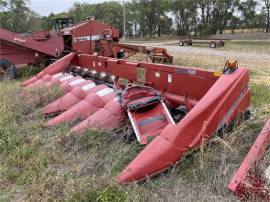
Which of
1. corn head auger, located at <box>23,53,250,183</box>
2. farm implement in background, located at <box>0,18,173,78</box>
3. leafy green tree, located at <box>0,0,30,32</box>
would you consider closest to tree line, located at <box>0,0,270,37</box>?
leafy green tree, located at <box>0,0,30,32</box>

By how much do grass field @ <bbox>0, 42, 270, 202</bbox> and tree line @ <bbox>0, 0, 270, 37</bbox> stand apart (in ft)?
107

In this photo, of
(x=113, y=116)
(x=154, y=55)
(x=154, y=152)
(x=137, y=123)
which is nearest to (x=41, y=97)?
(x=113, y=116)

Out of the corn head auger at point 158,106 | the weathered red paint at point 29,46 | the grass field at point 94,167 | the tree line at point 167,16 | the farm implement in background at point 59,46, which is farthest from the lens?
the tree line at point 167,16

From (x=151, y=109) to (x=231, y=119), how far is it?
2.95ft

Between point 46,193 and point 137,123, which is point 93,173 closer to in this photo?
point 46,193

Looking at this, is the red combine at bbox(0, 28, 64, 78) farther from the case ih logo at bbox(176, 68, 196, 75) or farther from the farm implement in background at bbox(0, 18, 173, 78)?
the case ih logo at bbox(176, 68, 196, 75)

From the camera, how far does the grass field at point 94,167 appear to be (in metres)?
2.80

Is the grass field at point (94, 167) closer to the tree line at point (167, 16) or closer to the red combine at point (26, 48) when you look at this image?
the red combine at point (26, 48)

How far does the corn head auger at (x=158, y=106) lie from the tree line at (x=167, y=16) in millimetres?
31405

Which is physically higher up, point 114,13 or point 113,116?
point 114,13

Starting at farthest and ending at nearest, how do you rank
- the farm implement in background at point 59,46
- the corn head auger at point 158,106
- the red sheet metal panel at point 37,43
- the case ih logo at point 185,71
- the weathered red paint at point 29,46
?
the farm implement in background at point 59,46 → the weathered red paint at point 29,46 → the red sheet metal panel at point 37,43 → the case ih logo at point 185,71 → the corn head auger at point 158,106

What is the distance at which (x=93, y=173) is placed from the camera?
10.5 feet

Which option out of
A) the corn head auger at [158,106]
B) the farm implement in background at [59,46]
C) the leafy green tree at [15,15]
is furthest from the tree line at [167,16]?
the corn head auger at [158,106]

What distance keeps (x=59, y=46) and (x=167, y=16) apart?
3669 cm
